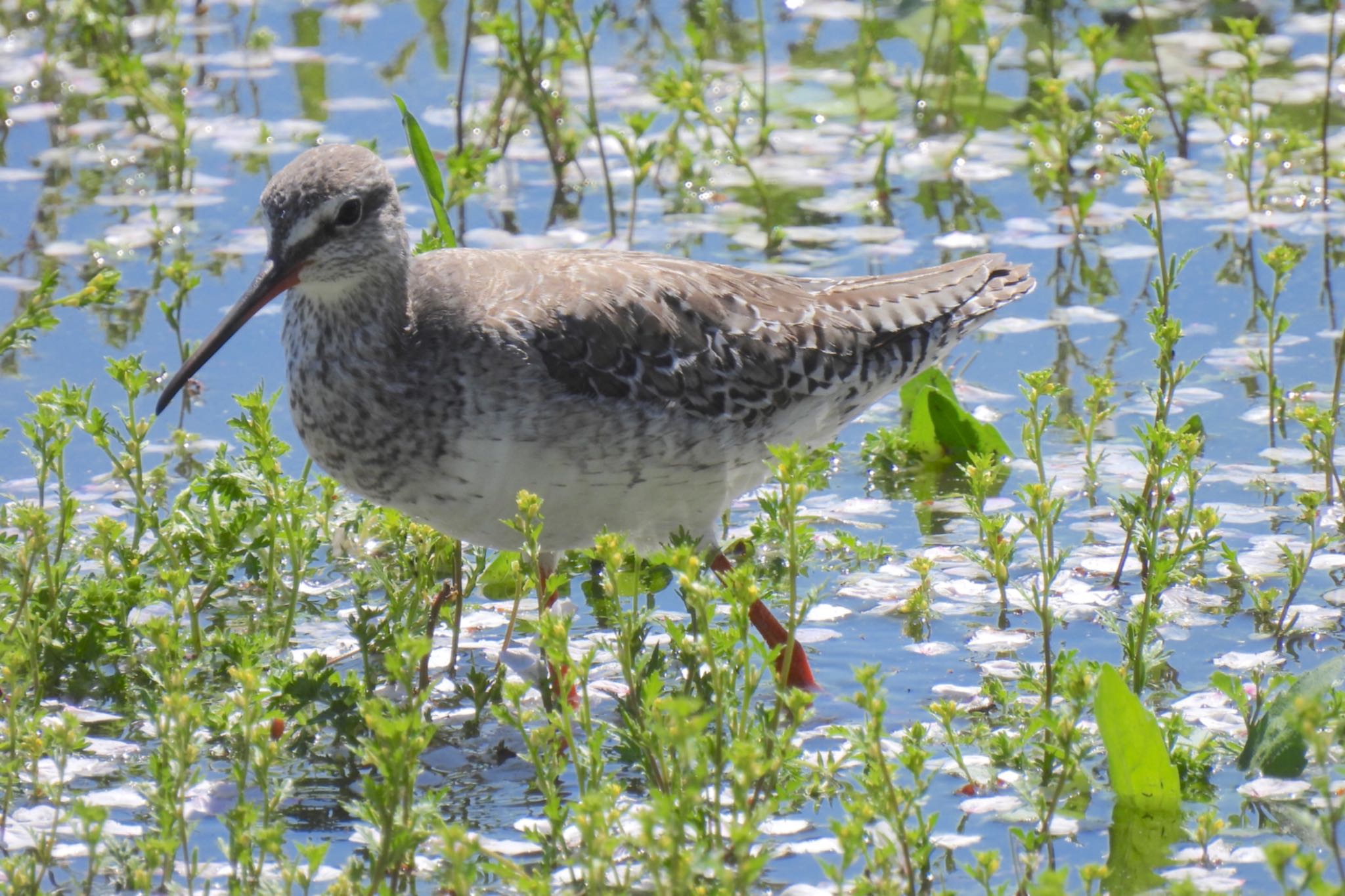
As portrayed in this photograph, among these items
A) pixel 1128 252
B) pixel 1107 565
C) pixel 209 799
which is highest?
pixel 1128 252

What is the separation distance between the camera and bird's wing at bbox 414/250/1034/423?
586 centimetres

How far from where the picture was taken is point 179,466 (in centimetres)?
756

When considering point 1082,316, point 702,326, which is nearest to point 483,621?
point 702,326

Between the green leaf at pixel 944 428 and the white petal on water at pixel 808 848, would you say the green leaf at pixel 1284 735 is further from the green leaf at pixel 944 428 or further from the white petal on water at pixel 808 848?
the green leaf at pixel 944 428

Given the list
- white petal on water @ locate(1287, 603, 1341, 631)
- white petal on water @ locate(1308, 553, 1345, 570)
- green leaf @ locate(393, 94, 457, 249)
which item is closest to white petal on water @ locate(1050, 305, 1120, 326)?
white petal on water @ locate(1308, 553, 1345, 570)

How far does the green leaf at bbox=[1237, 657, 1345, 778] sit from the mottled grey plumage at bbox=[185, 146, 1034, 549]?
1.98 meters

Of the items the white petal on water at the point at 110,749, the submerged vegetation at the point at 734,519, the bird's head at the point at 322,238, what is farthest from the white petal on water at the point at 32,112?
the white petal on water at the point at 110,749

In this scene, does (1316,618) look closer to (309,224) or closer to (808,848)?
(808,848)

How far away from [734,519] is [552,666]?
2880 millimetres

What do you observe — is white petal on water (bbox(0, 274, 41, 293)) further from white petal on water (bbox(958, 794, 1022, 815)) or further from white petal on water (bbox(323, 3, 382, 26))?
white petal on water (bbox(958, 794, 1022, 815))

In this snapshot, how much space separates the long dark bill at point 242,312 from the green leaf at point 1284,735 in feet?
10.9

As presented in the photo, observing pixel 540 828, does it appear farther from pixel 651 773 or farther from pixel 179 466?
pixel 179 466

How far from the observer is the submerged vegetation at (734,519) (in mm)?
4465

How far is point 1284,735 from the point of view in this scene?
16.9 ft
